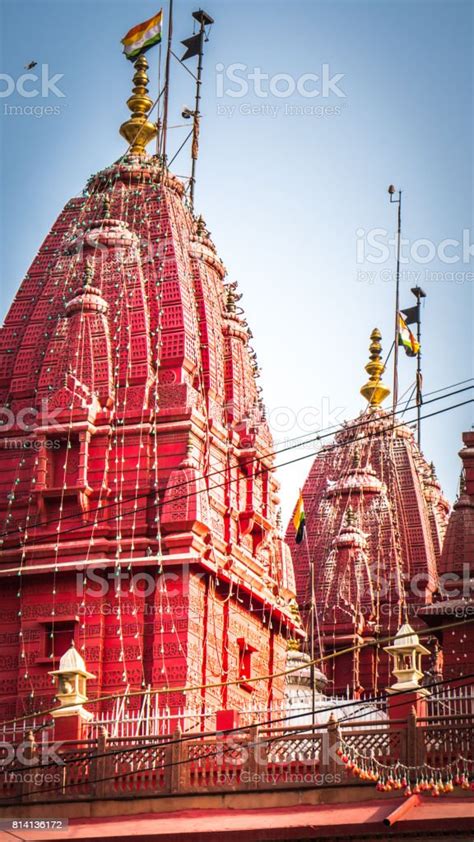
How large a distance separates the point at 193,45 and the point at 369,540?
12874mm

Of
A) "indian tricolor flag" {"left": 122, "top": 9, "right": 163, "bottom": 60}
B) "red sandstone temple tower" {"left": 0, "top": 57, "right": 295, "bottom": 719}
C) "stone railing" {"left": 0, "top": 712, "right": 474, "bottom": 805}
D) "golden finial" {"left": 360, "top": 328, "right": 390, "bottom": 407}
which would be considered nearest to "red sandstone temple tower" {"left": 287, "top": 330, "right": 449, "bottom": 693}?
"golden finial" {"left": 360, "top": 328, "right": 390, "bottom": 407}

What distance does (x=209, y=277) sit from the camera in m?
35.4

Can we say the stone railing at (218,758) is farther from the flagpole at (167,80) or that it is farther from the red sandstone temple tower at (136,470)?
the flagpole at (167,80)

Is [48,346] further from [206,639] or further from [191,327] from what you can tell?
[206,639]

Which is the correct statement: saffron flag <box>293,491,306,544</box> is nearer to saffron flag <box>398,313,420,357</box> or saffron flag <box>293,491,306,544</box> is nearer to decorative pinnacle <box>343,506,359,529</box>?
decorative pinnacle <box>343,506,359,529</box>

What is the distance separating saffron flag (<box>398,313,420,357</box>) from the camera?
155ft

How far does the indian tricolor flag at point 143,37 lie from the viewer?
36.4 m

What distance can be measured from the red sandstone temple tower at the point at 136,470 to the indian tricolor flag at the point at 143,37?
7.36 feet

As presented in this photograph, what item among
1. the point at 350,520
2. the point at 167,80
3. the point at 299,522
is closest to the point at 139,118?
the point at 167,80

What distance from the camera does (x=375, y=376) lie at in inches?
1962

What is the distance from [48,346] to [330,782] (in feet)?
38.6

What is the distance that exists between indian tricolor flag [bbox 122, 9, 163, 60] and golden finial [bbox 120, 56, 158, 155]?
0.48 meters

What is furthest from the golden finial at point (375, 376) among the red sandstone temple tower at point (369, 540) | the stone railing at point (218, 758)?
the stone railing at point (218, 758)

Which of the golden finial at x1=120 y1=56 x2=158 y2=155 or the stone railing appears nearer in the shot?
the stone railing
